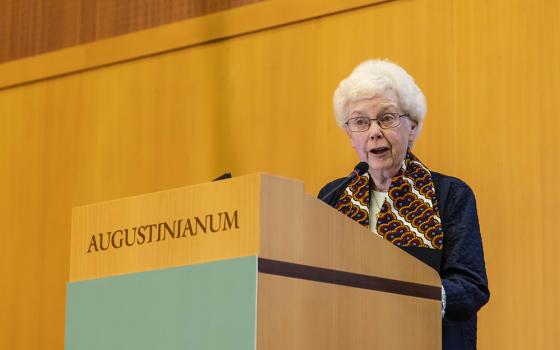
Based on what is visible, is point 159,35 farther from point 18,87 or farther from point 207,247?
point 207,247

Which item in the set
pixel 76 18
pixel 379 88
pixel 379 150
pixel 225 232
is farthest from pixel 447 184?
pixel 76 18

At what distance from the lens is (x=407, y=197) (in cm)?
291

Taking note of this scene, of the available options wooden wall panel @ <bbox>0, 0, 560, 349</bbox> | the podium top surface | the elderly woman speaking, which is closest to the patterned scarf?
the elderly woman speaking

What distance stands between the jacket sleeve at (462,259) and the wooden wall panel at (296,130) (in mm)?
528

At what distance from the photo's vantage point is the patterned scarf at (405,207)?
280 centimetres

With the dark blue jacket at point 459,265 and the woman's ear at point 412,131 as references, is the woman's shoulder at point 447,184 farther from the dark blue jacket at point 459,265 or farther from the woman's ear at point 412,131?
the woman's ear at point 412,131

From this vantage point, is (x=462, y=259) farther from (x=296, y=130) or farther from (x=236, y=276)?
(x=296, y=130)

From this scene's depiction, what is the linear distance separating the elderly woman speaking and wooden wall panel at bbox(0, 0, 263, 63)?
1160 millimetres

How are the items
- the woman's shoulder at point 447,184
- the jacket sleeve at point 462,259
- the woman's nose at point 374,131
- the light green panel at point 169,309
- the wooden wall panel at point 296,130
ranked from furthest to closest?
1. the wooden wall panel at point 296,130
2. the woman's nose at point 374,131
3. the woman's shoulder at point 447,184
4. the jacket sleeve at point 462,259
5. the light green panel at point 169,309

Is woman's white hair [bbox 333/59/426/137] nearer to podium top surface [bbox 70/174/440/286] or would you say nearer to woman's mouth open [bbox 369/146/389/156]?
woman's mouth open [bbox 369/146/389/156]

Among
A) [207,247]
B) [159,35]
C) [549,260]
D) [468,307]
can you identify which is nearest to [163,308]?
[207,247]

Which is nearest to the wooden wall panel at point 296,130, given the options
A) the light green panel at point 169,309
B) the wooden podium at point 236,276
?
the wooden podium at point 236,276

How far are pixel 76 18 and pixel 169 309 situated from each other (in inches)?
105

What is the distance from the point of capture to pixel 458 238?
2.78 metres
